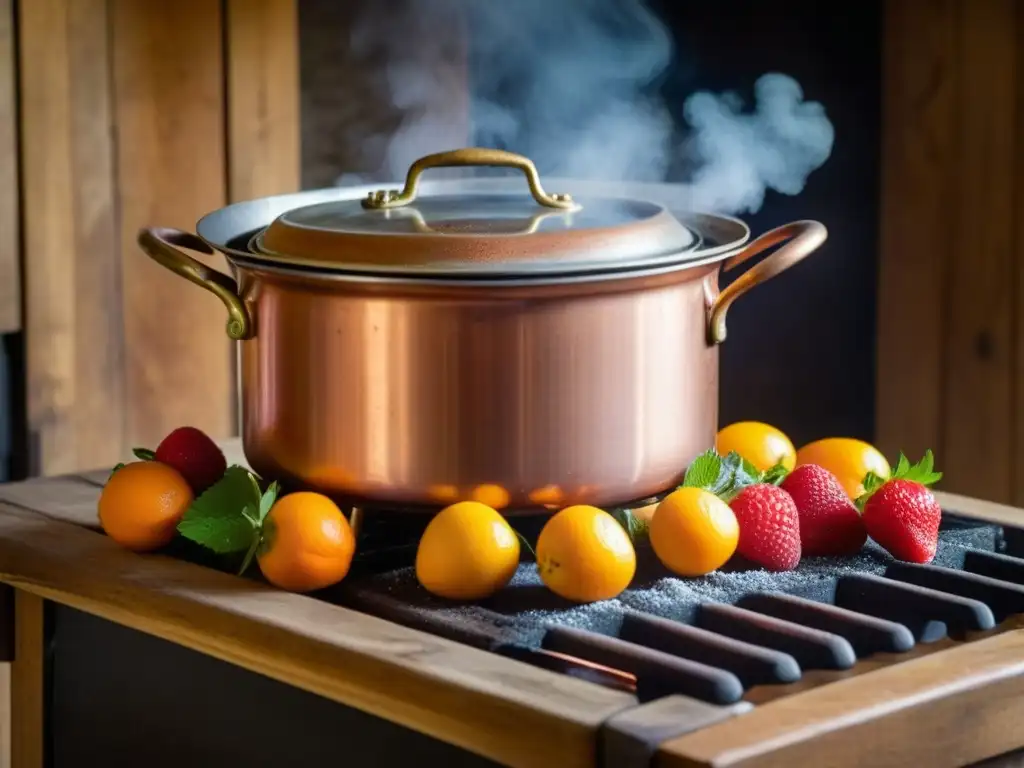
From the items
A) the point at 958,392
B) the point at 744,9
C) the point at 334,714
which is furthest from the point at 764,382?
the point at 334,714

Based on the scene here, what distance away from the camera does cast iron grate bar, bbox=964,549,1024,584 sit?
3.77 ft

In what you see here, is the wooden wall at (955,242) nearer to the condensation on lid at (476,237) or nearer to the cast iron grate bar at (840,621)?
the condensation on lid at (476,237)

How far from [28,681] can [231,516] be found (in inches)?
11.1

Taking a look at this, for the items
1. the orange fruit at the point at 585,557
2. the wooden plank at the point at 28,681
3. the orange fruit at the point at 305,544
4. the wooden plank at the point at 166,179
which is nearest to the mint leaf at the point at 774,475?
the orange fruit at the point at 585,557

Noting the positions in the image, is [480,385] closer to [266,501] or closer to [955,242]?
[266,501]

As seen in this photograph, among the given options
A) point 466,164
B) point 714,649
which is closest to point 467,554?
point 714,649

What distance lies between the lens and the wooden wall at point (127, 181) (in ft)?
6.08

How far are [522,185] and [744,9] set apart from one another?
0.91m

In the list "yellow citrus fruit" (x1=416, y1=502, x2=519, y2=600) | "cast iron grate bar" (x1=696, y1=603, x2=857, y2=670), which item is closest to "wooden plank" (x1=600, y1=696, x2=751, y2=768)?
"cast iron grate bar" (x1=696, y1=603, x2=857, y2=670)

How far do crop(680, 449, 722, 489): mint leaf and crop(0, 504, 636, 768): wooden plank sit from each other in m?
0.28

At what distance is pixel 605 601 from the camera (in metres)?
1.07

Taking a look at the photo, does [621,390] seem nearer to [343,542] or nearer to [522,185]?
[343,542]

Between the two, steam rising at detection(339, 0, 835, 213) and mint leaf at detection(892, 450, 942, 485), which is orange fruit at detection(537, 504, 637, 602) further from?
steam rising at detection(339, 0, 835, 213)

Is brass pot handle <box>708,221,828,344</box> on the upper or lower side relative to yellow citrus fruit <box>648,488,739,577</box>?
upper
